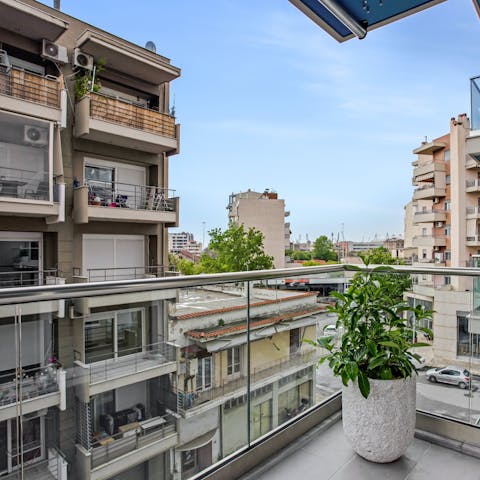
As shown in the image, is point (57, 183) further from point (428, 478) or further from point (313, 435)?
point (428, 478)

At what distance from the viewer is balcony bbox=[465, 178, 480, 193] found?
722 inches

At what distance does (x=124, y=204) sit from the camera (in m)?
9.22

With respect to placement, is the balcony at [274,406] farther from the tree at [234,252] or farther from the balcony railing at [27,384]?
the tree at [234,252]

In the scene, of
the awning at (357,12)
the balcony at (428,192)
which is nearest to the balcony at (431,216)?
the balcony at (428,192)

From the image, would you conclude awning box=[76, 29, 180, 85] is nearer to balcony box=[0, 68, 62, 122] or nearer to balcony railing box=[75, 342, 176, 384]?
balcony box=[0, 68, 62, 122]

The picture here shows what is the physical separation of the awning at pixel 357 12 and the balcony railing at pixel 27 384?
1985 millimetres

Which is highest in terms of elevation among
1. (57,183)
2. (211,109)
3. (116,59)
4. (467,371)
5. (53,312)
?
(211,109)

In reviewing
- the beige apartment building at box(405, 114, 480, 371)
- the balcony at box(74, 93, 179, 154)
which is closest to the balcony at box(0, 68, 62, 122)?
the balcony at box(74, 93, 179, 154)

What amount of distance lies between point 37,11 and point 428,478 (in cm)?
967

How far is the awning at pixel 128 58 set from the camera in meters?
8.70

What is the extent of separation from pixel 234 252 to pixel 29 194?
47.2 feet

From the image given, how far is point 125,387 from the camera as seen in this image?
133cm

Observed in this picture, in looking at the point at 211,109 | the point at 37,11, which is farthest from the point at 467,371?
the point at 211,109

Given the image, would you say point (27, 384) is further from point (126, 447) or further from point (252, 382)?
point (252, 382)
